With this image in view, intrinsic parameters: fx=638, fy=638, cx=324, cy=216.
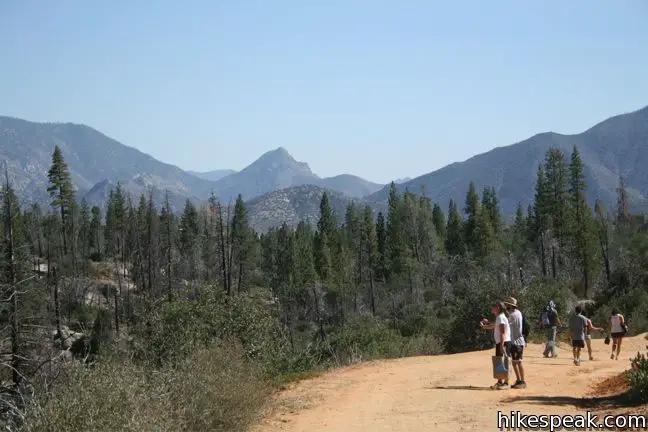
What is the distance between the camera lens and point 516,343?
1420 centimetres

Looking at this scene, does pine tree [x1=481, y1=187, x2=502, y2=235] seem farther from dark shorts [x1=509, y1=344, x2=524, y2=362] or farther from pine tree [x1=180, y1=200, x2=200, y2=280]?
dark shorts [x1=509, y1=344, x2=524, y2=362]

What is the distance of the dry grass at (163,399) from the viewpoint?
8.32 metres

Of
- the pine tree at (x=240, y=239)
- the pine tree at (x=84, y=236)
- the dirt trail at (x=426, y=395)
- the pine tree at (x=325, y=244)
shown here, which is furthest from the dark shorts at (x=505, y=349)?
the pine tree at (x=84, y=236)

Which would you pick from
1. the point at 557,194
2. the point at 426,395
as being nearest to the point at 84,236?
the point at 557,194

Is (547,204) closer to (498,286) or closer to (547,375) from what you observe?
(498,286)

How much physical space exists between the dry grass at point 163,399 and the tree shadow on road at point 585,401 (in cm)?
530

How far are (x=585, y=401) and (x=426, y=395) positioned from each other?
3373mm

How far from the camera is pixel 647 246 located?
54.2 meters

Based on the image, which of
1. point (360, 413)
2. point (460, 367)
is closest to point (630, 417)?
point (360, 413)

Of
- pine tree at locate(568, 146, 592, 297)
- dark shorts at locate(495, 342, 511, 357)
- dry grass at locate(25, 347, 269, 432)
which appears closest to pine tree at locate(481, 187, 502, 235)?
pine tree at locate(568, 146, 592, 297)

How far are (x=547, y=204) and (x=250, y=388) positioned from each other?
185 ft

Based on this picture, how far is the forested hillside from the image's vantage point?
445 inches
